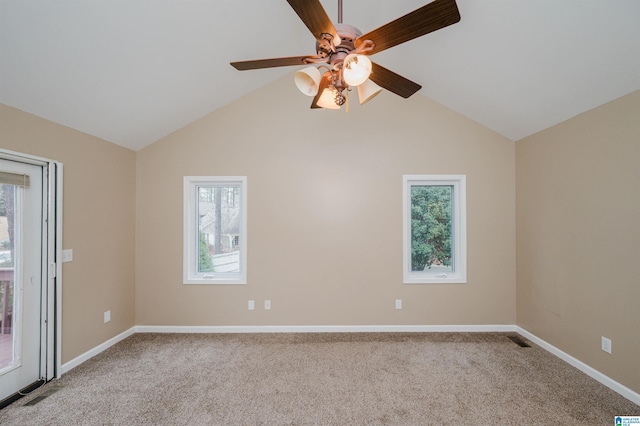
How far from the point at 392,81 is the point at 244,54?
174 cm

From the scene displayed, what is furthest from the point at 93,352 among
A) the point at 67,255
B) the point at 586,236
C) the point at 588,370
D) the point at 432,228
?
the point at 586,236

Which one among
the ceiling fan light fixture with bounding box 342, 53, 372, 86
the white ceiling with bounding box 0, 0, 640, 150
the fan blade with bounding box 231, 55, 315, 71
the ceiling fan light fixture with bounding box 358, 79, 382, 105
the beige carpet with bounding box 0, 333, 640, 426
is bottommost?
the beige carpet with bounding box 0, 333, 640, 426

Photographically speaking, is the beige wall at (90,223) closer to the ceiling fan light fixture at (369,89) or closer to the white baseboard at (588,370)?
the ceiling fan light fixture at (369,89)

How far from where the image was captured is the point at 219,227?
12.0 ft

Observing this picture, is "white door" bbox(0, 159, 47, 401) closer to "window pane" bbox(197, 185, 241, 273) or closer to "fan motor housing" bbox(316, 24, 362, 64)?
"window pane" bbox(197, 185, 241, 273)

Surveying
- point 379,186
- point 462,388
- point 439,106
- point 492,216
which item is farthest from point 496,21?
point 462,388

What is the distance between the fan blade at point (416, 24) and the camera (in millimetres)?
1204

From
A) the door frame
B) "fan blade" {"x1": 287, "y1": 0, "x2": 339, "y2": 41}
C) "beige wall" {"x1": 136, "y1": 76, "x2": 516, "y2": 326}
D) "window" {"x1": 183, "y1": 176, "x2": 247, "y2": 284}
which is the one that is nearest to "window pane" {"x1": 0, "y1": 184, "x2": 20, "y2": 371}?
the door frame

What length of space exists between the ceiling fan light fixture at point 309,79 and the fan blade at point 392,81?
1.13 feet

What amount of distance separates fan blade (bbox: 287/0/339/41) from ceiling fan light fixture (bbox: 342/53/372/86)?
179 mm

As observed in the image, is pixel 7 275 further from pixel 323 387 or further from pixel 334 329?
pixel 334 329

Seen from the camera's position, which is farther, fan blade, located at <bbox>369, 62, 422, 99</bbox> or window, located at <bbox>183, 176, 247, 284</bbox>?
window, located at <bbox>183, 176, 247, 284</bbox>

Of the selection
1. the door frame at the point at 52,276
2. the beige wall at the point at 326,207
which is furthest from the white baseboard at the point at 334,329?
the door frame at the point at 52,276

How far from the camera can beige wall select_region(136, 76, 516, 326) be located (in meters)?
3.45
